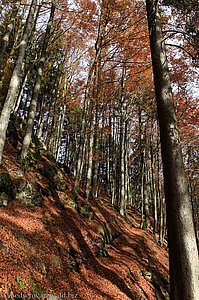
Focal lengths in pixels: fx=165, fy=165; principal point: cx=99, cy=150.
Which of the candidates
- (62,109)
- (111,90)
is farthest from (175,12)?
(62,109)

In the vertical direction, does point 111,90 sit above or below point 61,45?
below

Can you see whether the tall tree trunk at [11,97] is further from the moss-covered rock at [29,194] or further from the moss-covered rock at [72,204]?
the moss-covered rock at [72,204]

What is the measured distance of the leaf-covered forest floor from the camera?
10.3ft

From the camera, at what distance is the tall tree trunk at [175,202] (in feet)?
8.17

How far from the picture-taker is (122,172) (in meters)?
12.1

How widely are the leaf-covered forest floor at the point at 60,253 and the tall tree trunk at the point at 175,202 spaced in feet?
7.84

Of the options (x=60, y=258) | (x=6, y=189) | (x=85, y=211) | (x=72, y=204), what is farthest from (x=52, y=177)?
(x=60, y=258)

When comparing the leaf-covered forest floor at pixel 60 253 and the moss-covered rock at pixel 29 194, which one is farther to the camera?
the moss-covered rock at pixel 29 194

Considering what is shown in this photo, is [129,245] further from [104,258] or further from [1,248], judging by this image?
[1,248]

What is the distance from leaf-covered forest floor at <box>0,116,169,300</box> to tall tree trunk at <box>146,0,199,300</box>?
7.84 feet

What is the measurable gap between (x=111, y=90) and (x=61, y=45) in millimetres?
6810

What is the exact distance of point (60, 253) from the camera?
4594 mm

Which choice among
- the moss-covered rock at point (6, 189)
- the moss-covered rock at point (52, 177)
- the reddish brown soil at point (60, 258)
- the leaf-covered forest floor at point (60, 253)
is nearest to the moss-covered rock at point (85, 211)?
the leaf-covered forest floor at point (60, 253)

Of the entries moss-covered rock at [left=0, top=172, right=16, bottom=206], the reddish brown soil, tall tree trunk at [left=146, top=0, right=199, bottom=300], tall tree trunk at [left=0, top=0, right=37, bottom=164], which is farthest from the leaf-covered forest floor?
tall tree trunk at [left=146, top=0, right=199, bottom=300]
